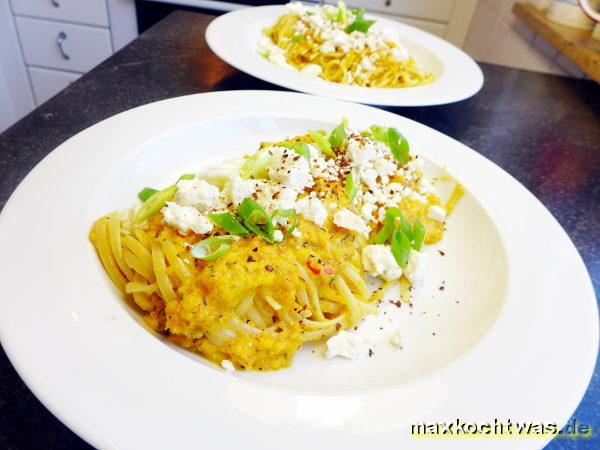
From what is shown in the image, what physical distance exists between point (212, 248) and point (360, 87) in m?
1.32

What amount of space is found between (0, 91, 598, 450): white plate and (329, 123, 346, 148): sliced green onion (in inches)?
18.2

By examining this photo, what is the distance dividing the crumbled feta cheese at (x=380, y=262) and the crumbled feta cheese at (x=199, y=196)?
44cm

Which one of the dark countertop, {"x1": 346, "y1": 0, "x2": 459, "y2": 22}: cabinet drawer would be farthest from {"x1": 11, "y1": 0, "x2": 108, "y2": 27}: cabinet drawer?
{"x1": 346, "y1": 0, "x2": 459, "y2": 22}: cabinet drawer

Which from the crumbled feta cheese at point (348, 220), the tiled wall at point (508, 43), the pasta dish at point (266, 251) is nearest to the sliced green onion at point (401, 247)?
the pasta dish at point (266, 251)

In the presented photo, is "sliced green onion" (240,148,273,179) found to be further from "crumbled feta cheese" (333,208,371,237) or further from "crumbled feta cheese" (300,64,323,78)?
"crumbled feta cheese" (300,64,323,78)

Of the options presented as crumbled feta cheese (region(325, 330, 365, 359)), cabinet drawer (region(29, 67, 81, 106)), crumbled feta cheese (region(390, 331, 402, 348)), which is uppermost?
crumbled feta cheese (region(325, 330, 365, 359))

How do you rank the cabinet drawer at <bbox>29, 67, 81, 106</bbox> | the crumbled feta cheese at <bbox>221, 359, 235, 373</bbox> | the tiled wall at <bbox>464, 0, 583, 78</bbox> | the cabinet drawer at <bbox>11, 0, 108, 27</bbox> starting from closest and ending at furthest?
the crumbled feta cheese at <bbox>221, 359, 235, 373</bbox> < the tiled wall at <bbox>464, 0, 583, 78</bbox> < the cabinet drawer at <bbox>11, 0, 108, 27</bbox> < the cabinet drawer at <bbox>29, 67, 81, 106</bbox>

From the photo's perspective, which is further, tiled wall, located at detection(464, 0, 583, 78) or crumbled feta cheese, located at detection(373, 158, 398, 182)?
tiled wall, located at detection(464, 0, 583, 78)

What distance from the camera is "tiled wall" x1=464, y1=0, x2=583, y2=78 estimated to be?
3.23m

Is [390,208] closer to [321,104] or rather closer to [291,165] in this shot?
[291,165]

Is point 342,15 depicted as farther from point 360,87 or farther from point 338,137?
point 338,137

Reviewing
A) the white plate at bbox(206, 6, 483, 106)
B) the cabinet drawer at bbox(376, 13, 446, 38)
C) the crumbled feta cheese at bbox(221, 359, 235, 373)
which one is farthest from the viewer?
the cabinet drawer at bbox(376, 13, 446, 38)

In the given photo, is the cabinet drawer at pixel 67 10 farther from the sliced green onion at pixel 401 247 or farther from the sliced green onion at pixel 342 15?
the sliced green onion at pixel 401 247

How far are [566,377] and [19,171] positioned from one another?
5.38 feet
